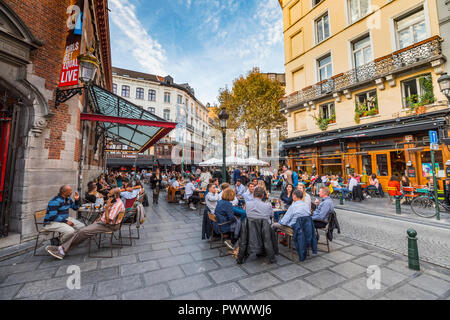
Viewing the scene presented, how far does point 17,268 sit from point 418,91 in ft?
55.0

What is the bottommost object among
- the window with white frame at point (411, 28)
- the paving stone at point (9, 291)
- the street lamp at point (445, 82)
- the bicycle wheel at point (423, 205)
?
the paving stone at point (9, 291)

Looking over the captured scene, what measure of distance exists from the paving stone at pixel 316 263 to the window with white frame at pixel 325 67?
618 inches

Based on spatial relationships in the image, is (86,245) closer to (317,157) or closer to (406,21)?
(317,157)

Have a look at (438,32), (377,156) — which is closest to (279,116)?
(377,156)

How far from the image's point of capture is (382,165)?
12.0m

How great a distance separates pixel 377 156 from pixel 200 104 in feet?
121

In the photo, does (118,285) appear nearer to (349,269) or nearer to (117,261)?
(117,261)

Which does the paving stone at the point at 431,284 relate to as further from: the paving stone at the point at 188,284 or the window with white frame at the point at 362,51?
the window with white frame at the point at 362,51

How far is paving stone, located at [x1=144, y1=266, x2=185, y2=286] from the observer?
312 centimetres

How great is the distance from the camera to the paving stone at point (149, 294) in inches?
106

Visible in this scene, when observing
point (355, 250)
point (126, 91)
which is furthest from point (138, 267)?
point (126, 91)

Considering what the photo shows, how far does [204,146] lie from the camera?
1752 inches

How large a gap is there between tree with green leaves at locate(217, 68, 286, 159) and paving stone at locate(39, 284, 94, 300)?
2137 centimetres

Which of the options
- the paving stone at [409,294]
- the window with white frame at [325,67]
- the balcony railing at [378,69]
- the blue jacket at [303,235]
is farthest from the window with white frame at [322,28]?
the paving stone at [409,294]
